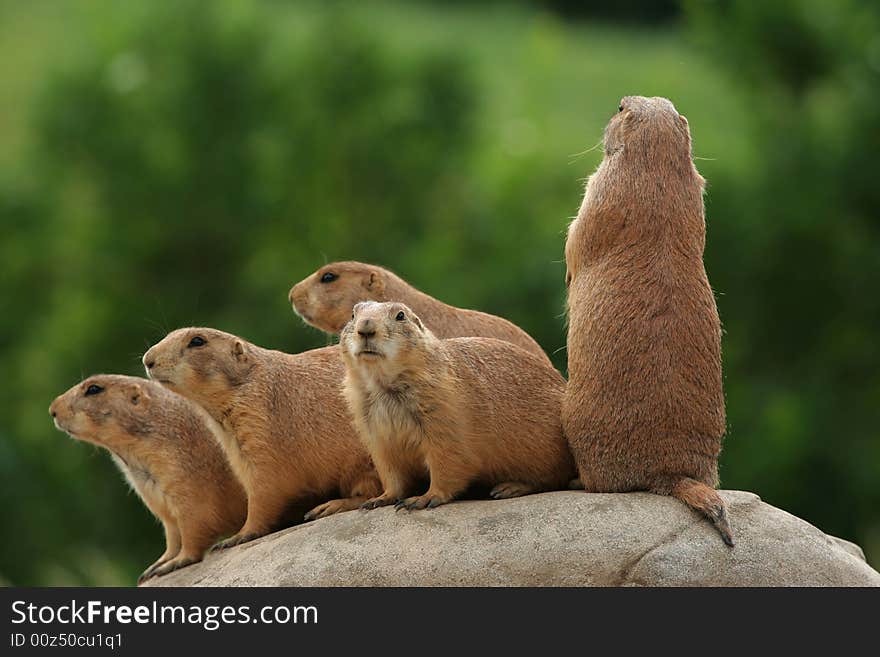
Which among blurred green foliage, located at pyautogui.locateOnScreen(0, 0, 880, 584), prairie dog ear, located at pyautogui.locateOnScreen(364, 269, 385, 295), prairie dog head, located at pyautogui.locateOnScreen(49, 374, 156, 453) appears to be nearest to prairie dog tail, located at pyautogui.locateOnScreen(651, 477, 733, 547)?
prairie dog ear, located at pyautogui.locateOnScreen(364, 269, 385, 295)

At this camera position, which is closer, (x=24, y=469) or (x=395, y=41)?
(x=24, y=469)

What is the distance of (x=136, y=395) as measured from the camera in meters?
10.1

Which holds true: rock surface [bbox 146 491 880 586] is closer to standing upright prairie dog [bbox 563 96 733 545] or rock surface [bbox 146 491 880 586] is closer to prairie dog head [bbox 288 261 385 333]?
standing upright prairie dog [bbox 563 96 733 545]

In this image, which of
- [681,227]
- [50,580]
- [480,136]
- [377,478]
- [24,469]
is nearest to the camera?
[681,227]

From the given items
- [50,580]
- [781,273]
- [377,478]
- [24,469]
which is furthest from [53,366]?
[377,478]

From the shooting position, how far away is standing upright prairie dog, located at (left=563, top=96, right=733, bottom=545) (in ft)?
27.8

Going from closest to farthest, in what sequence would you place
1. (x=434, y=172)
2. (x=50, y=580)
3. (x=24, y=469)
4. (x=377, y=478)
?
1. (x=377, y=478)
2. (x=50, y=580)
3. (x=24, y=469)
4. (x=434, y=172)

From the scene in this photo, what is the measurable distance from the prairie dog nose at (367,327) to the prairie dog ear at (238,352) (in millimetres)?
1466

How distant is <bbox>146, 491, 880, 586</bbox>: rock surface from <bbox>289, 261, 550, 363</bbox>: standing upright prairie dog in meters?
1.94

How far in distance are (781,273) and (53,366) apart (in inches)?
472

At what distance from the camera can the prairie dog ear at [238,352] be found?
946cm

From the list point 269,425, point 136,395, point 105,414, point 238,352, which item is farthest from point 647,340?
point 105,414

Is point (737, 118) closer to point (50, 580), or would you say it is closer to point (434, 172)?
point (434, 172)
